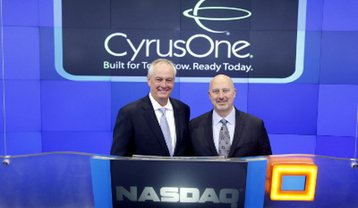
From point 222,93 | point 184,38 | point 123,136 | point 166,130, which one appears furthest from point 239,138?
point 184,38

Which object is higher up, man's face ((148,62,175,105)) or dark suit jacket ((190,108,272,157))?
man's face ((148,62,175,105))

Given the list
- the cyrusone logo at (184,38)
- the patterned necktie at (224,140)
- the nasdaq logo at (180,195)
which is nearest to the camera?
the nasdaq logo at (180,195)

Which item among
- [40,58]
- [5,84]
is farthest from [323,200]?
[5,84]

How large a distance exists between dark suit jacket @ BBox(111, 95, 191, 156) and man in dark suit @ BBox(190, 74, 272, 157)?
112mm

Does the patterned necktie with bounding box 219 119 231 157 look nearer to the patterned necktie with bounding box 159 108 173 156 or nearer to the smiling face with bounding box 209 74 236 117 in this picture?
the smiling face with bounding box 209 74 236 117

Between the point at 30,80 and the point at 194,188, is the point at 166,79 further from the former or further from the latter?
the point at 30,80

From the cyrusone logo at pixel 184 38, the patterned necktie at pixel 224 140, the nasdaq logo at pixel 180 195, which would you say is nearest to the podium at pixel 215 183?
the nasdaq logo at pixel 180 195

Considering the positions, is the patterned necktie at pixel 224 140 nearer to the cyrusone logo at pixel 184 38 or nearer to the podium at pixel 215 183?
the podium at pixel 215 183

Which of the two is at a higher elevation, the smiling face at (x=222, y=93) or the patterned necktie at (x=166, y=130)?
the smiling face at (x=222, y=93)

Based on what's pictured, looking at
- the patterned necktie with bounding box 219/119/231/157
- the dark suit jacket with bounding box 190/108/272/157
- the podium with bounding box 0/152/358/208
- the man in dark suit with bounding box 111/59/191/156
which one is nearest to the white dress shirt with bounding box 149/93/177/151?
the man in dark suit with bounding box 111/59/191/156

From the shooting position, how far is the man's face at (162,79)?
1.91 meters

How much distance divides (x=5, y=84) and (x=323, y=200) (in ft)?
14.6

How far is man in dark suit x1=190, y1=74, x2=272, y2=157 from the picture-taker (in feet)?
5.65

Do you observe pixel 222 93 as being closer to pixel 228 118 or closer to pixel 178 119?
pixel 228 118
